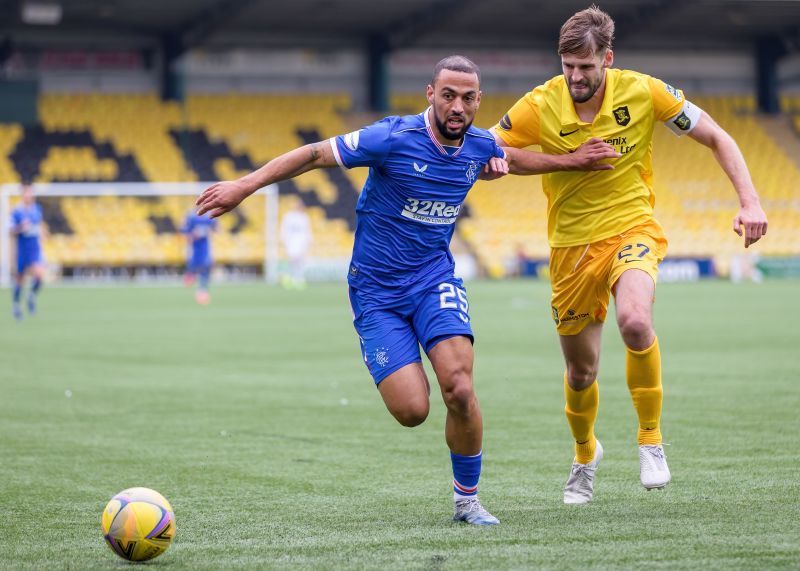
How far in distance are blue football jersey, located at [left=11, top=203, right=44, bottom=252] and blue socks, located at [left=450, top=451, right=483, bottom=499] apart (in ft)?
59.4

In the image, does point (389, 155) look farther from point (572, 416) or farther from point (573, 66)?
point (572, 416)

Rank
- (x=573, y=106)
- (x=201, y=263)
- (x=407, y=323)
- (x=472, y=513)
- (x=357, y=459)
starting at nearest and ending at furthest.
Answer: (x=472, y=513) → (x=407, y=323) → (x=573, y=106) → (x=357, y=459) → (x=201, y=263)

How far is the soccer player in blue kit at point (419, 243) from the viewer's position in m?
5.77

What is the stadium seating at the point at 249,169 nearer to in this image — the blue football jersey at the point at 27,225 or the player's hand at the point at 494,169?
the blue football jersey at the point at 27,225

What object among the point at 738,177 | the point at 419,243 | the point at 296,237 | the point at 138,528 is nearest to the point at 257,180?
the point at 419,243

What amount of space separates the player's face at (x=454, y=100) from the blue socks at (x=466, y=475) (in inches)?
60.3

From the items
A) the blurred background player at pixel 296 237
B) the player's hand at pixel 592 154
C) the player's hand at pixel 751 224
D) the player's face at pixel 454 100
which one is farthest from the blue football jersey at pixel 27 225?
the player's hand at pixel 751 224

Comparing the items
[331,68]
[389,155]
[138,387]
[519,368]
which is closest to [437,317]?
[389,155]

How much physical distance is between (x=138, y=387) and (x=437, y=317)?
21.8ft

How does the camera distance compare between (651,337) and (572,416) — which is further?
(572,416)

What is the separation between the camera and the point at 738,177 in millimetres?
6371

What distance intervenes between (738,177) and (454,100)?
159 cm

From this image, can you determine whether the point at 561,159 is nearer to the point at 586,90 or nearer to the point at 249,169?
the point at 586,90

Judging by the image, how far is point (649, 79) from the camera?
6645mm
